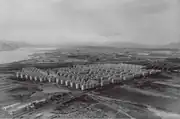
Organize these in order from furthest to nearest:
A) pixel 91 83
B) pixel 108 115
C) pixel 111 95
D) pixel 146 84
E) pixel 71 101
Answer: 1. pixel 146 84
2. pixel 91 83
3. pixel 111 95
4. pixel 71 101
5. pixel 108 115

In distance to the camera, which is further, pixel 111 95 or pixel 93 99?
pixel 111 95

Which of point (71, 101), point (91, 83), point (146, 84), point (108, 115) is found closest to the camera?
point (108, 115)

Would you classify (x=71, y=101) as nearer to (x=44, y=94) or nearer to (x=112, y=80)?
(x=44, y=94)

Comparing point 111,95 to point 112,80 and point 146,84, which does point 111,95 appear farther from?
point 146,84

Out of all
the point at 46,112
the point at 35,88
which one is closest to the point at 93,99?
the point at 46,112

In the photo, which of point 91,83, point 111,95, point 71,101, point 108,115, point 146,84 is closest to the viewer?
point 108,115

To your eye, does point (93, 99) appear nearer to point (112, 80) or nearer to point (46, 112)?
point (46, 112)

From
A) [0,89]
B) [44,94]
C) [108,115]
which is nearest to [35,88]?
[44,94]

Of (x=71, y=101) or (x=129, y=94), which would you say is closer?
(x=71, y=101)
